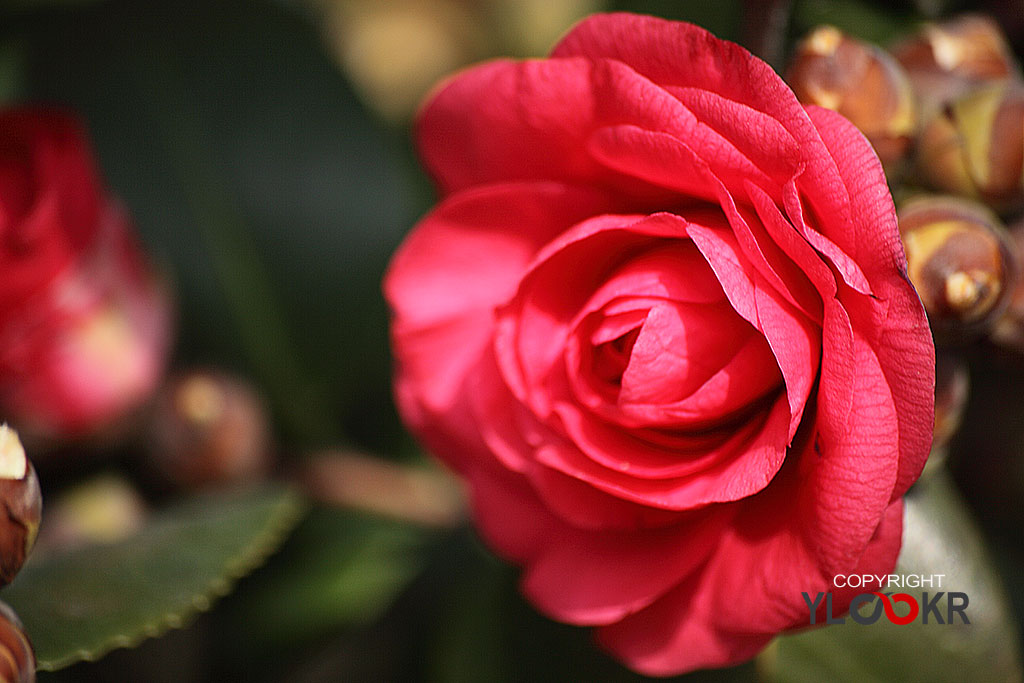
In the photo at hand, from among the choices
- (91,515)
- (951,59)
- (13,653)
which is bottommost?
(91,515)

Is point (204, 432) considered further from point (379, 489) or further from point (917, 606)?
point (917, 606)

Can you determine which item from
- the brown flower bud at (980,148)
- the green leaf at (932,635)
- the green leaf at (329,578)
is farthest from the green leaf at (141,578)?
the brown flower bud at (980,148)

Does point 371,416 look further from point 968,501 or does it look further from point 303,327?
point 968,501

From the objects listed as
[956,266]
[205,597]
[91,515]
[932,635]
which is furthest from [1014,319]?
[91,515]

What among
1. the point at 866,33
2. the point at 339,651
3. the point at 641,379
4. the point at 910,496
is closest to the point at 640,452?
the point at 641,379

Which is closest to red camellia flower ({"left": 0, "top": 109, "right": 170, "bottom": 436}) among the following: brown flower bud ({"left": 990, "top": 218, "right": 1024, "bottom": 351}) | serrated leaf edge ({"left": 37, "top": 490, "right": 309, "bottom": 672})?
serrated leaf edge ({"left": 37, "top": 490, "right": 309, "bottom": 672})

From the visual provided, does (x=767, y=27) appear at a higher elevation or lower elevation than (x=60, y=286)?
higher
